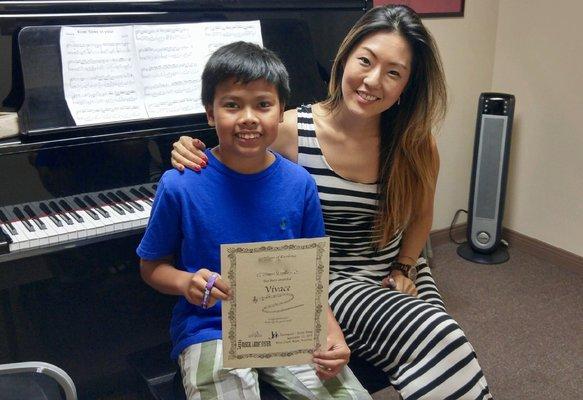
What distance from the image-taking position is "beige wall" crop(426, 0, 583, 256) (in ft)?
8.50

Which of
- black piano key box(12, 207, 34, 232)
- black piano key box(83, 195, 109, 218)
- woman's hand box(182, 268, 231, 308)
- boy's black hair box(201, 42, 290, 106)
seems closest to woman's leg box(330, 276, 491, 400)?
woman's hand box(182, 268, 231, 308)

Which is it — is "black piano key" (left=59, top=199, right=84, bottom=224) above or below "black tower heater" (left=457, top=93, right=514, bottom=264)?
above

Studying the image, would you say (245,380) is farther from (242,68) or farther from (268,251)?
(242,68)

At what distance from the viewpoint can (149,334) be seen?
5.74 feet

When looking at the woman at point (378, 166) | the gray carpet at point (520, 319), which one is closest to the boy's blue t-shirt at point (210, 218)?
the woman at point (378, 166)

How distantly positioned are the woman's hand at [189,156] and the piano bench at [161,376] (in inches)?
16.5

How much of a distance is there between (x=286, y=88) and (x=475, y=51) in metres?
1.93

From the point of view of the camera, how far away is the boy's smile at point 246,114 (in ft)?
3.55

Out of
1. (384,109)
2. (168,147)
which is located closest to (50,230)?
(168,147)

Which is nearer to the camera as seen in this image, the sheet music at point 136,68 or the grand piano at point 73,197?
the grand piano at point 73,197

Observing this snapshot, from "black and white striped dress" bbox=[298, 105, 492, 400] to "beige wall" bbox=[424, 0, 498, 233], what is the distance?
1.45 metres

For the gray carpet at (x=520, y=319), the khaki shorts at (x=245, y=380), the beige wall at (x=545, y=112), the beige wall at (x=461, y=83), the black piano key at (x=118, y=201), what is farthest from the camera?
the beige wall at (x=461, y=83)

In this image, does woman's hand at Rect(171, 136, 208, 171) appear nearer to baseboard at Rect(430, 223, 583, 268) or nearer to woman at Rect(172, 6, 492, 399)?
woman at Rect(172, 6, 492, 399)

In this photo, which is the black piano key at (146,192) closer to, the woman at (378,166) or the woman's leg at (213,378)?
the woman at (378,166)
